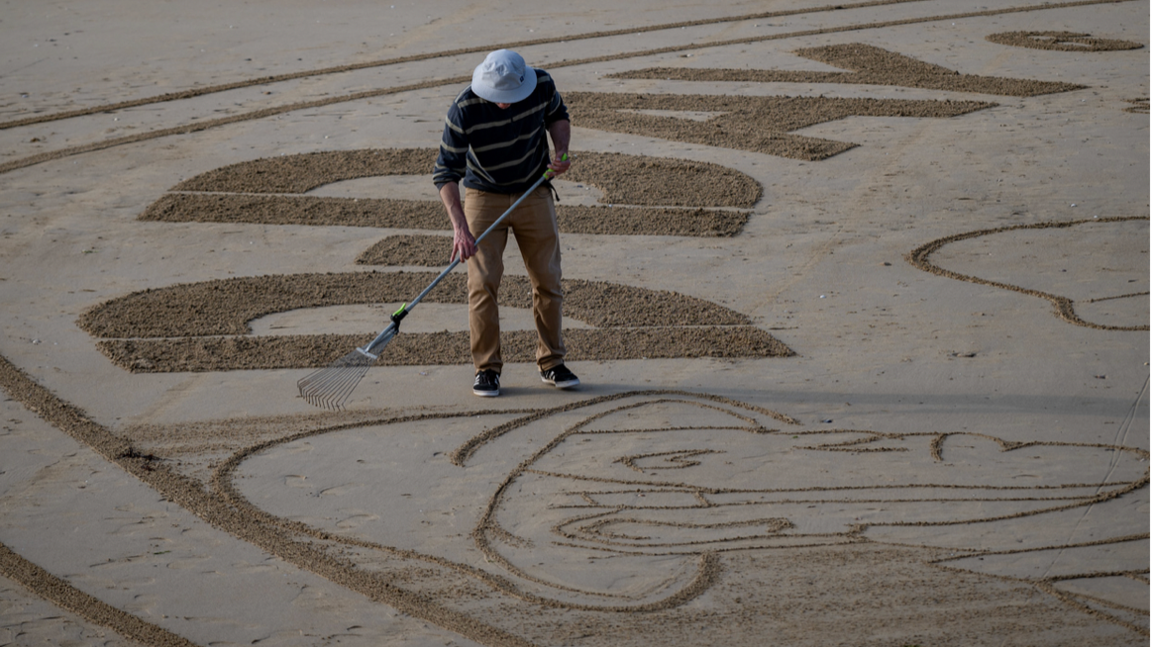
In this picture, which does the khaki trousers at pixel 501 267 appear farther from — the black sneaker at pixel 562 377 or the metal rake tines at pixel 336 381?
the metal rake tines at pixel 336 381

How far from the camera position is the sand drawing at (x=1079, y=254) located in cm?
748

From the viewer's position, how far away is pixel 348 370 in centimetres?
662

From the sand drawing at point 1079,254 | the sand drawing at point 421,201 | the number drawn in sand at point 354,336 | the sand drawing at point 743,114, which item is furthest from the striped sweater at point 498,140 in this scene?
the sand drawing at point 743,114

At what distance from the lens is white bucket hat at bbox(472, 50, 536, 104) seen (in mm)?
5879

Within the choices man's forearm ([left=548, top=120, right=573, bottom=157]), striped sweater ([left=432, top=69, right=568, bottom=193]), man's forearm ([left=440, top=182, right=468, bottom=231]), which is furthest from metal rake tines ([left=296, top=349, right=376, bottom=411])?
man's forearm ([left=548, top=120, right=573, bottom=157])

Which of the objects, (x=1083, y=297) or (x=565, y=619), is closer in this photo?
(x=565, y=619)

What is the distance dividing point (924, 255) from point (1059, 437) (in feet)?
9.51

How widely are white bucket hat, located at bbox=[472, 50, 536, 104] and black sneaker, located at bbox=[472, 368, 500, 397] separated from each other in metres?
1.51

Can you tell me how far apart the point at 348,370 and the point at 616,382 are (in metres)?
1.50

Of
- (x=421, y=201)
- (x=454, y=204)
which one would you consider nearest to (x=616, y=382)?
(x=454, y=204)

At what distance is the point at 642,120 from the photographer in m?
12.6

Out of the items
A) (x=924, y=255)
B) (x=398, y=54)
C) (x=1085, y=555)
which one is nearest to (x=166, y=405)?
(x=1085, y=555)

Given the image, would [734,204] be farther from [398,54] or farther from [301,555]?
[398,54]

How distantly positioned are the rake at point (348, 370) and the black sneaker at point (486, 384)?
523 millimetres
